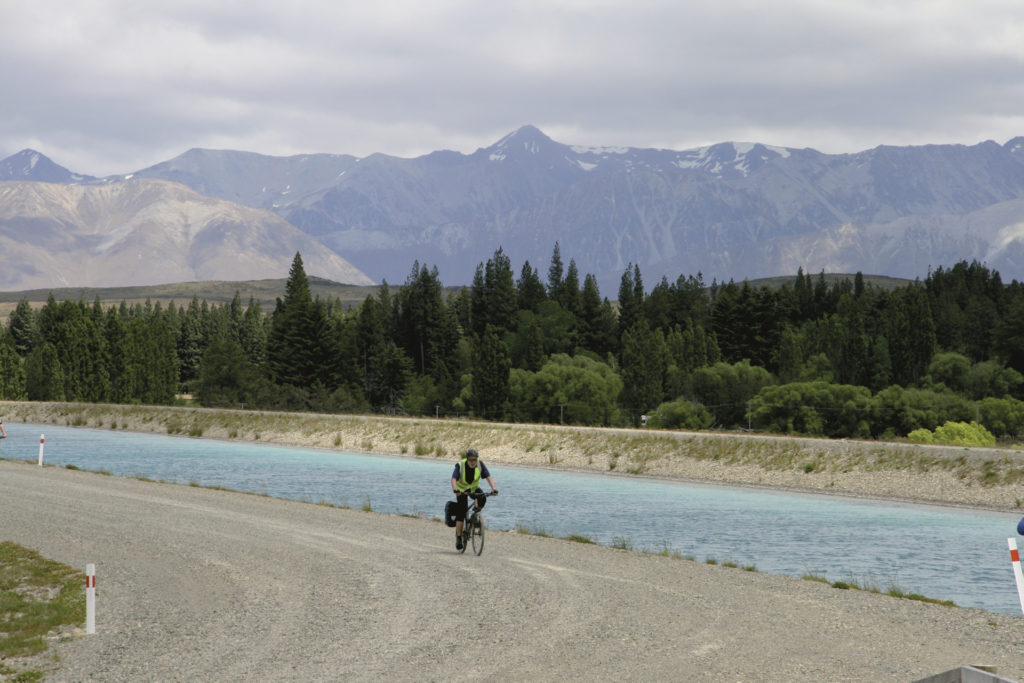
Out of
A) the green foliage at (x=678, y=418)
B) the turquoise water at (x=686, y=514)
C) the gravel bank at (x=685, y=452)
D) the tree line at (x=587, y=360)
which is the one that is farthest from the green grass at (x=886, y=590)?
the green foliage at (x=678, y=418)

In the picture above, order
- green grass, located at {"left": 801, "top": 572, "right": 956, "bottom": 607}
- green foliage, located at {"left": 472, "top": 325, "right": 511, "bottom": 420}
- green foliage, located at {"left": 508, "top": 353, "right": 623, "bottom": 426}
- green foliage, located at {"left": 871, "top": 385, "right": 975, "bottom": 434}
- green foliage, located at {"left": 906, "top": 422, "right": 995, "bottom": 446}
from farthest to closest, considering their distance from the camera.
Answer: green foliage, located at {"left": 472, "top": 325, "right": 511, "bottom": 420}
green foliage, located at {"left": 508, "top": 353, "right": 623, "bottom": 426}
green foliage, located at {"left": 871, "top": 385, "right": 975, "bottom": 434}
green foliage, located at {"left": 906, "top": 422, "right": 995, "bottom": 446}
green grass, located at {"left": 801, "top": 572, "right": 956, "bottom": 607}

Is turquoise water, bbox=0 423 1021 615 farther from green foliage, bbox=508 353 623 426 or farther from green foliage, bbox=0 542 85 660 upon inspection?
green foliage, bbox=508 353 623 426

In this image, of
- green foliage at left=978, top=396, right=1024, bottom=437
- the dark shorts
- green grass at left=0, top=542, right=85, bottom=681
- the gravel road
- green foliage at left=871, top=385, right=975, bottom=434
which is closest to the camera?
the gravel road

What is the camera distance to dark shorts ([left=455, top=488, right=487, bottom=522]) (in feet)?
77.8

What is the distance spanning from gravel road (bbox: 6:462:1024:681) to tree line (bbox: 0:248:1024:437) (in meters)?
70.7

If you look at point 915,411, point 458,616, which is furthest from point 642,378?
point 458,616

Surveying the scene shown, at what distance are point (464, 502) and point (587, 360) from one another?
100 metres

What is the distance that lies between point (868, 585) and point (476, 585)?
32.5 ft

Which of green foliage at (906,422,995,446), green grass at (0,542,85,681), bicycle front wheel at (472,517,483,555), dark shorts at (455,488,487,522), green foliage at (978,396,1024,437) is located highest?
green foliage at (978,396,1024,437)

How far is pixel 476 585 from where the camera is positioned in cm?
1989

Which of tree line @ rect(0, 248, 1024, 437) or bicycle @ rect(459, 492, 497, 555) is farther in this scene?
tree line @ rect(0, 248, 1024, 437)

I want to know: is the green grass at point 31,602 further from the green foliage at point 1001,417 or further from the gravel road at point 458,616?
the green foliage at point 1001,417

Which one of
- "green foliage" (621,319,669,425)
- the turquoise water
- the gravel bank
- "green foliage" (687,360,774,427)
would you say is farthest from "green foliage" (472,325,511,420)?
the turquoise water

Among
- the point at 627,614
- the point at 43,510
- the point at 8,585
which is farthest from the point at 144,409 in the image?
the point at 627,614
